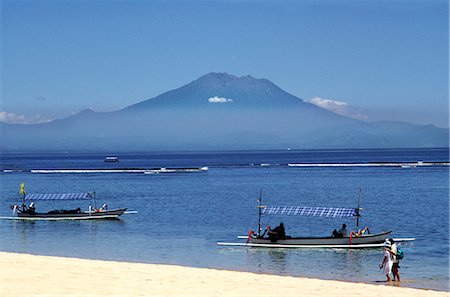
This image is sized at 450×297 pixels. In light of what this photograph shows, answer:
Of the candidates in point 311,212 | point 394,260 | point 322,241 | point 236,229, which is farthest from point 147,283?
point 236,229

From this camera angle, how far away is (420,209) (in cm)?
5803

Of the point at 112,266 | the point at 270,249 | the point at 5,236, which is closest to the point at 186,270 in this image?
the point at 112,266

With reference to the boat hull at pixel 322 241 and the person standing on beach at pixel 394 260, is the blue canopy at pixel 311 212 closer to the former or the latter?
the boat hull at pixel 322 241

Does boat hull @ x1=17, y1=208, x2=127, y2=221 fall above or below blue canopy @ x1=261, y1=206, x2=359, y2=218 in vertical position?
below

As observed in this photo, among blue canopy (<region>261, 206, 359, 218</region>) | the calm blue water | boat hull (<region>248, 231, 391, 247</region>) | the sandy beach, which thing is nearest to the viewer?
the sandy beach

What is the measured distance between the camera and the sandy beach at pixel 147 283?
61.4ft

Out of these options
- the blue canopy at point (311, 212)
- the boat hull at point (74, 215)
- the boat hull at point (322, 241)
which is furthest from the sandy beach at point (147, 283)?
the boat hull at point (74, 215)

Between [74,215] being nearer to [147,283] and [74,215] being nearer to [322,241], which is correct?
[322,241]

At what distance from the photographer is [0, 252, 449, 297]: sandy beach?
18.7m

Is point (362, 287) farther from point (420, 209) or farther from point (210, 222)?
point (420, 209)

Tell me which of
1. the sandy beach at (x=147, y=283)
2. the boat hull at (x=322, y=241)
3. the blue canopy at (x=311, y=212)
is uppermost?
the blue canopy at (x=311, y=212)

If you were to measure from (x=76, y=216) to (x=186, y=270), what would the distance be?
28.3 meters

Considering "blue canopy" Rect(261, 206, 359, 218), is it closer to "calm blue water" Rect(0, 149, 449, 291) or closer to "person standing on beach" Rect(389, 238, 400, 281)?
"calm blue water" Rect(0, 149, 449, 291)

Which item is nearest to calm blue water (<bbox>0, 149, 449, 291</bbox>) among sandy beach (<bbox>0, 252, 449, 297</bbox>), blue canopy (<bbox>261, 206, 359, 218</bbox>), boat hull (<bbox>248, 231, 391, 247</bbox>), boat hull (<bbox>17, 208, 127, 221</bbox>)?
boat hull (<bbox>248, 231, 391, 247</bbox>)
